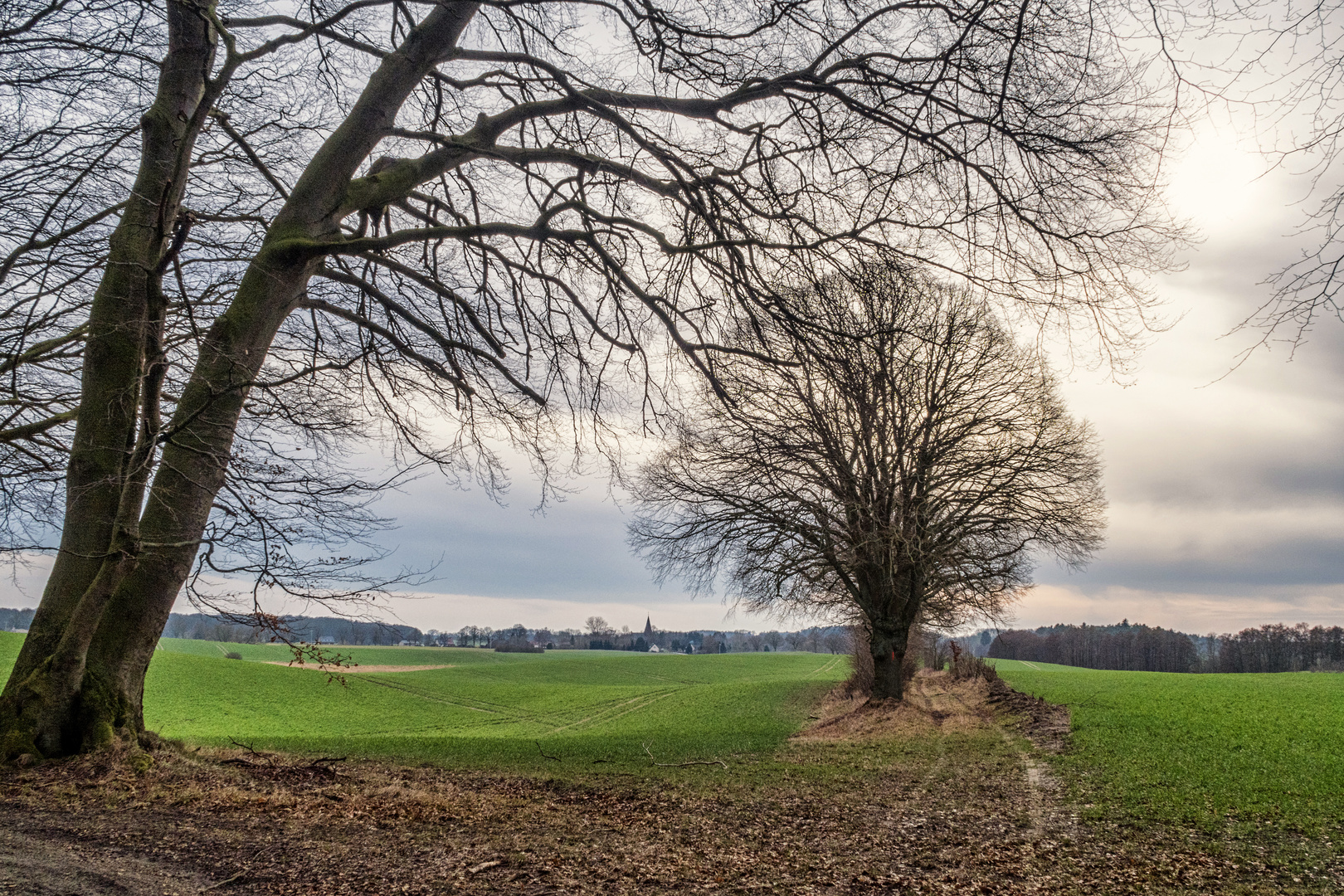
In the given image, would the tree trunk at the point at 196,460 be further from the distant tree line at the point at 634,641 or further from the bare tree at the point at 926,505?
the distant tree line at the point at 634,641

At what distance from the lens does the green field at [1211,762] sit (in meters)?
7.87

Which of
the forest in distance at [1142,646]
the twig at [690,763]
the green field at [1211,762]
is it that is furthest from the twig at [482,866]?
the forest in distance at [1142,646]

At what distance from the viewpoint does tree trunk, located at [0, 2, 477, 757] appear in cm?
757

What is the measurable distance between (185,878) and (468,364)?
6.26 m

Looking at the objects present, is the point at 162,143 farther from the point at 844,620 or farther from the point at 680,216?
the point at 844,620

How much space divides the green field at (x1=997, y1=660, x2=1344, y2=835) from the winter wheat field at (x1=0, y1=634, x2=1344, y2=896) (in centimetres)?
6

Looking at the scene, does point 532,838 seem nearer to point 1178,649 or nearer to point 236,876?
point 236,876

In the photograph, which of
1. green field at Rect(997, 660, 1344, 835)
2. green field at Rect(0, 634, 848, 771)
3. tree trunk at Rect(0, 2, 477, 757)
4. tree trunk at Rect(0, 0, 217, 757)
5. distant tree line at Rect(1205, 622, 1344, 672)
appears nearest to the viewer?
tree trunk at Rect(0, 0, 217, 757)

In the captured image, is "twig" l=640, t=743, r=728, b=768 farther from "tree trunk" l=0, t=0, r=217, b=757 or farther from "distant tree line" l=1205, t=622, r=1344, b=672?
"distant tree line" l=1205, t=622, r=1344, b=672

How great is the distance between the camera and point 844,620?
81.6 ft

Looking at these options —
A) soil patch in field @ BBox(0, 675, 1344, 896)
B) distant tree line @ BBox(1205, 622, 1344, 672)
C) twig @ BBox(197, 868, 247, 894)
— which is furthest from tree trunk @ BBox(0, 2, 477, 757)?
distant tree line @ BBox(1205, 622, 1344, 672)

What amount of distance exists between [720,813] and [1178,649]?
99.5 meters

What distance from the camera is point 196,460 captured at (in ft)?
26.6

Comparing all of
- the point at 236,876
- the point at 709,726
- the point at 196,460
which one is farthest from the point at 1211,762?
the point at 196,460
